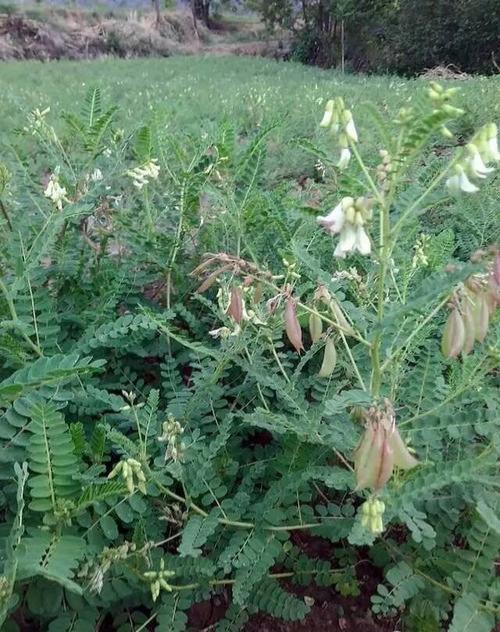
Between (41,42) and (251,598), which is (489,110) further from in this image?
(41,42)

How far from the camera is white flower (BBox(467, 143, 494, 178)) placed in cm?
85

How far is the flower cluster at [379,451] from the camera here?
83 centimetres

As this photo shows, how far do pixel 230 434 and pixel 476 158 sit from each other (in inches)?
28.8

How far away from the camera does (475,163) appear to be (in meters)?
0.86

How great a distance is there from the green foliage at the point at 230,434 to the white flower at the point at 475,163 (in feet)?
0.20

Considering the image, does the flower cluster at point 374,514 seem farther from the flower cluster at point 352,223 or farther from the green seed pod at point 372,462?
the flower cluster at point 352,223

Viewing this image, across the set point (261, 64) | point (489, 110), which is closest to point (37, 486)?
point (489, 110)

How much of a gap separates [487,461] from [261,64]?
58.6 ft

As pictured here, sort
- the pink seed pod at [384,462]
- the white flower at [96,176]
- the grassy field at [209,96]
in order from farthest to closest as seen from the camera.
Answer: the grassy field at [209,96] < the white flower at [96,176] < the pink seed pod at [384,462]

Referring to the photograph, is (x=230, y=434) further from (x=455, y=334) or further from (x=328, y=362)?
(x=455, y=334)

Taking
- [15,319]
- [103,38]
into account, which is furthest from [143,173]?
[103,38]

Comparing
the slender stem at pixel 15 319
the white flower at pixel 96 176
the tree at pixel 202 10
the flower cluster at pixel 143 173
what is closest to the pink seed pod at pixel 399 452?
the slender stem at pixel 15 319

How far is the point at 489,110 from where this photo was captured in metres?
5.52

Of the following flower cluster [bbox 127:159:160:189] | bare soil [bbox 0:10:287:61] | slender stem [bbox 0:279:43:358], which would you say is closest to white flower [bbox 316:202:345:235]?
slender stem [bbox 0:279:43:358]
